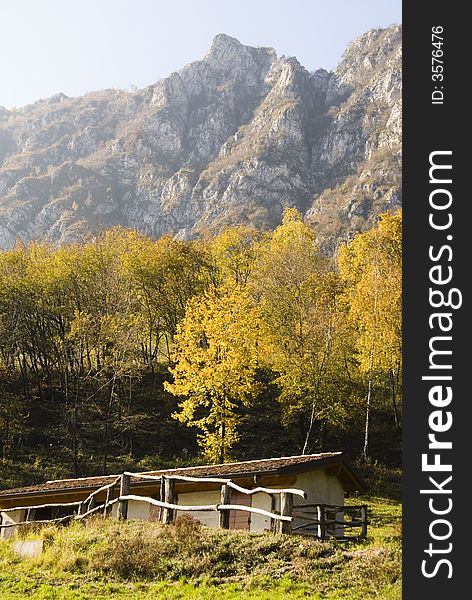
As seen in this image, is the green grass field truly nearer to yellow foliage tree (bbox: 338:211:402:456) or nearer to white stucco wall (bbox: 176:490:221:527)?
white stucco wall (bbox: 176:490:221:527)

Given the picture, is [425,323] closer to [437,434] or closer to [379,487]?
[437,434]

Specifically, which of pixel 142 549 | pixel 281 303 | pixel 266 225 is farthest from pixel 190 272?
pixel 266 225

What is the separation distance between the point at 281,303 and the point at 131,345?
12979 mm

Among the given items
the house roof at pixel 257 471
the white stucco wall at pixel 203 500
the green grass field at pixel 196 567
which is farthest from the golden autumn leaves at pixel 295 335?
the green grass field at pixel 196 567

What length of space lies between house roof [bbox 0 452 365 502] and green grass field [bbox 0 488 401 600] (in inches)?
176

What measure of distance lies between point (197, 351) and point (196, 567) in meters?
22.2

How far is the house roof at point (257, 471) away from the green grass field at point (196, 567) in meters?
4.48

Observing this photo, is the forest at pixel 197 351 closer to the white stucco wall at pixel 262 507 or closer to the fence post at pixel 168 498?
the white stucco wall at pixel 262 507

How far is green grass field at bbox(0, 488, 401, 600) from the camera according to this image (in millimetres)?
13734

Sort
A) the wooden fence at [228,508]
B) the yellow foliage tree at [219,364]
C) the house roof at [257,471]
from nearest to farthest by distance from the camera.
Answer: the wooden fence at [228,508] < the house roof at [257,471] < the yellow foliage tree at [219,364]

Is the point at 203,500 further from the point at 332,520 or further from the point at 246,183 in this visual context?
the point at 246,183

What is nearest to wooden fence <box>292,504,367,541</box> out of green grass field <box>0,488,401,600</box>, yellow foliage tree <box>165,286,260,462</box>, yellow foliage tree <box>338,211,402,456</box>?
green grass field <box>0,488,401,600</box>

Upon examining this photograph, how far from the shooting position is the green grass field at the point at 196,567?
13.7 metres

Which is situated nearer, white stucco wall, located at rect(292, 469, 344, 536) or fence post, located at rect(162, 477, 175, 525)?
fence post, located at rect(162, 477, 175, 525)
